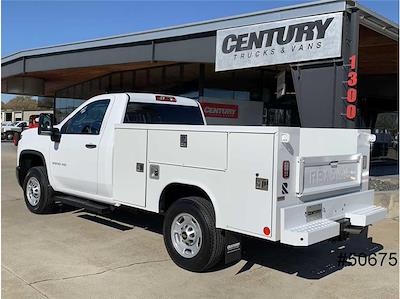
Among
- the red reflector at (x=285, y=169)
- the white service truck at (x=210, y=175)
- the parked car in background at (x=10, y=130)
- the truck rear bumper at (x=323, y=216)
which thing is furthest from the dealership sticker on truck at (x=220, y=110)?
the parked car in background at (x=10, y=130)

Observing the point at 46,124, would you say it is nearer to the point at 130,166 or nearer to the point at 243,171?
the point at 130,166

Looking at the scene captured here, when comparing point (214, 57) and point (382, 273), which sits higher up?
point (214, 57)

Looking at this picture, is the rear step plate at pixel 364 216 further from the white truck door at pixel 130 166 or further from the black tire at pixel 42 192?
the black tire at pixel 42 192

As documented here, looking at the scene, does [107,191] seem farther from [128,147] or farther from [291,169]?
[291,169]

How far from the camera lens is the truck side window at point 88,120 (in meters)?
6.95

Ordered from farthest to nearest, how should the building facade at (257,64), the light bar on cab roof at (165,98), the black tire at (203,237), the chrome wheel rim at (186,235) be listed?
the building facade at (257,64)
the light bar on cab roof at (165,98)
the chrome wheel rim at (186,235)
the black tire at (203,237)

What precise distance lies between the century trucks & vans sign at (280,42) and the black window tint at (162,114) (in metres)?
3.46

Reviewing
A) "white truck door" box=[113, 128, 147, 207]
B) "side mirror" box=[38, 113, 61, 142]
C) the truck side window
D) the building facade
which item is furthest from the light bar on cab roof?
the building facade

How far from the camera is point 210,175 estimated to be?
499 cm

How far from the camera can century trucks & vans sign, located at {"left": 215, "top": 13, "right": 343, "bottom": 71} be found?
955 centimetres

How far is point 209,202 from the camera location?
16.8 ft

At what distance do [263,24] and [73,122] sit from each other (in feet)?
17.3

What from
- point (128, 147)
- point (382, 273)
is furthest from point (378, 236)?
point (128, 147)

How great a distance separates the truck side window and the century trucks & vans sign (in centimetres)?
483
